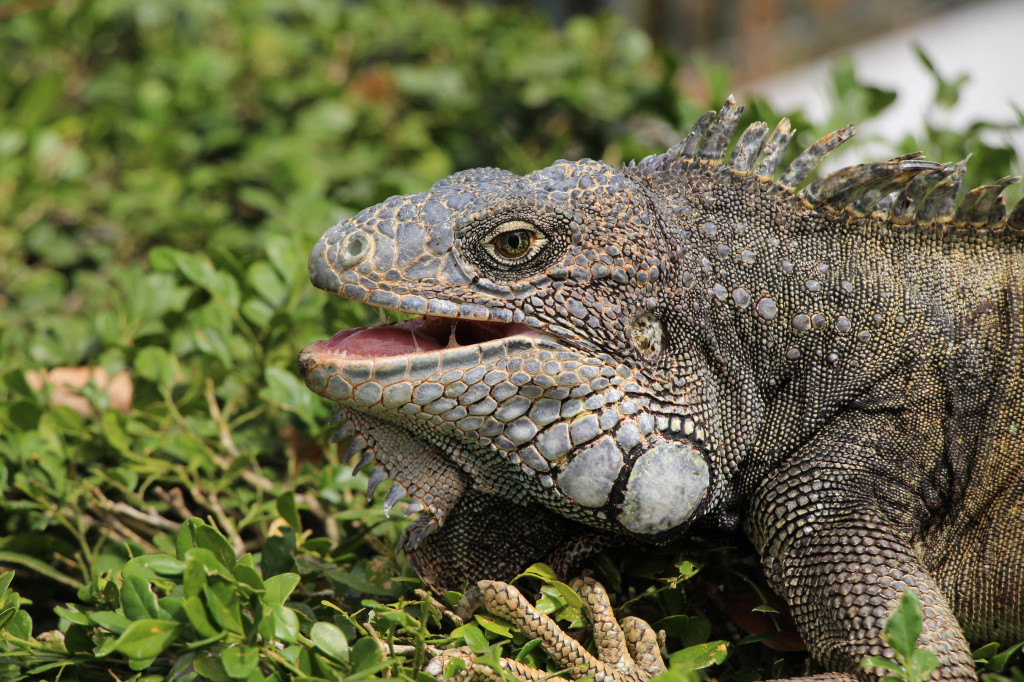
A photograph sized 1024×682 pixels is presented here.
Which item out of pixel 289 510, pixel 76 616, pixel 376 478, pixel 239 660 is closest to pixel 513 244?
pixel 376 478

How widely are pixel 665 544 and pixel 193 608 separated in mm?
1229

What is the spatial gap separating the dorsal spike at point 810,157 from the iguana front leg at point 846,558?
74 cm

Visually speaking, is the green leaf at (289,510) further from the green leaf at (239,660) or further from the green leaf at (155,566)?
the green leaf at (239,660)

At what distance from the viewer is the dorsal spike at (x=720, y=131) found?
8.90 ft

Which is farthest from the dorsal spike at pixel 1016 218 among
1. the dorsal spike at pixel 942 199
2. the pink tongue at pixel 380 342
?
the pink tongue at pixel 380 342

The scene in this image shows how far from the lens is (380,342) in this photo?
8.36ft

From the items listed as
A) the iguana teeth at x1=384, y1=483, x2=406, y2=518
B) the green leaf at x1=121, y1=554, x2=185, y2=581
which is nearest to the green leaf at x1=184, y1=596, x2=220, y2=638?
the green leaf at x1=121, y1=554, x2=185, y2=581

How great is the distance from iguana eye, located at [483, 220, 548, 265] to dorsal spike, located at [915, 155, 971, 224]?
109 cm

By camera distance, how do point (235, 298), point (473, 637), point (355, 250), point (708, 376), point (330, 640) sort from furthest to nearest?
point (235, 298) < point (708, 376) < point (355, 250) < point (473, 637) < point (330, 640)

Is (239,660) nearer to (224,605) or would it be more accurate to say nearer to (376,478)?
(224,605)

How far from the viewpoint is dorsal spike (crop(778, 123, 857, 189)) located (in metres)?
2.66

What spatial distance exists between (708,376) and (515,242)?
629 mm

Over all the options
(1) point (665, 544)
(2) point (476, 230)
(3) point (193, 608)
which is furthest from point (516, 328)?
(3) point (193, 608)

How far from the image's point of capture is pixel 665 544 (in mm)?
2604
